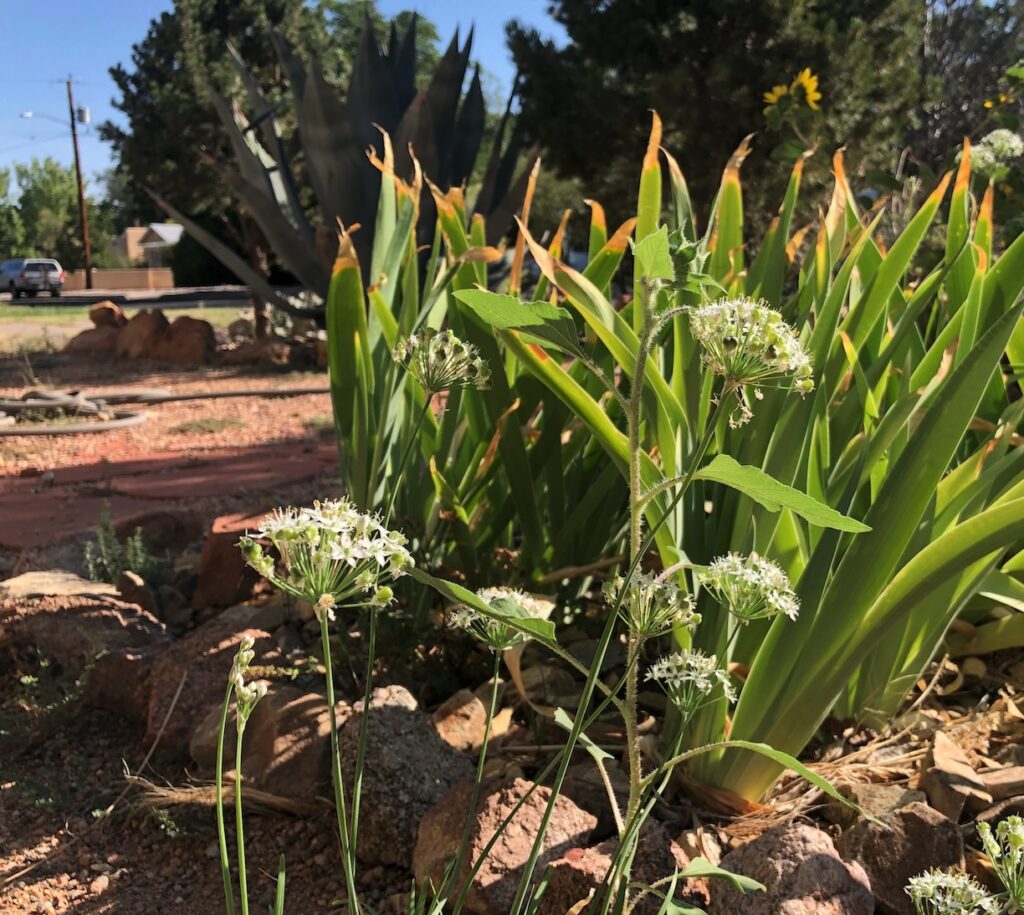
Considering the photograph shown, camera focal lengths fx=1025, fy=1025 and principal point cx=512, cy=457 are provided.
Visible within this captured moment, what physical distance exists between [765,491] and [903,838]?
26.4 inches

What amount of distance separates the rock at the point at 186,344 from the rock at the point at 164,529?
6.55 m

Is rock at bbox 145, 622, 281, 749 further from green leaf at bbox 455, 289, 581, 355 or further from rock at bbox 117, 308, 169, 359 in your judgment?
rock at bbox 117, 308, 169, 359

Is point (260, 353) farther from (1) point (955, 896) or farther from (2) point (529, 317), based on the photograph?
(1) point (955, 896)

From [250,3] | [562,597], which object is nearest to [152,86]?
[250,3]

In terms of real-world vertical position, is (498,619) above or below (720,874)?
above

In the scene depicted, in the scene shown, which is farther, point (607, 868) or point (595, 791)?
point (595, 791)

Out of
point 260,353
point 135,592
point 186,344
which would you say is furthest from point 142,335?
point 135,592

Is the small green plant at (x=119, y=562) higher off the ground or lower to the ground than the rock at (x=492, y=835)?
higher

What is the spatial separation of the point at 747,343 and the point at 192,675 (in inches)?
53.8

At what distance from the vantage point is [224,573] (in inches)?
89.7

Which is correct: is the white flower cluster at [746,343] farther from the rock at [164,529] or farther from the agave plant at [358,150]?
the agave plant at [358,150]

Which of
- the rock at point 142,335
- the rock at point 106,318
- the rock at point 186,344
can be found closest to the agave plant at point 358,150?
the rock at point 186,344

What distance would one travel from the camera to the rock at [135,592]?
224 centimetres

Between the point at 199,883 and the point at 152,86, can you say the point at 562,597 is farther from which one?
the point at 152,86
